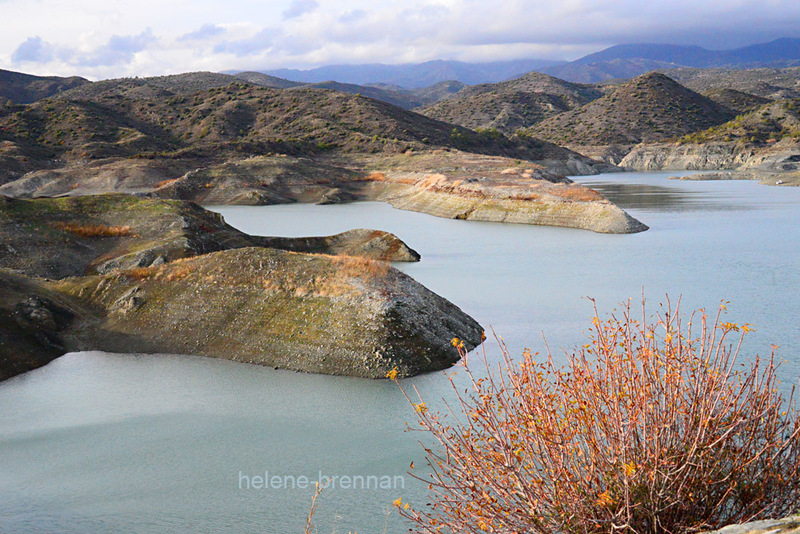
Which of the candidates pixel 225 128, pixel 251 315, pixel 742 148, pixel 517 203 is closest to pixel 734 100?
pixel 742 148

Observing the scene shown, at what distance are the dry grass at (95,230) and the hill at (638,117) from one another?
13863cm

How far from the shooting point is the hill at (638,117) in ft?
525

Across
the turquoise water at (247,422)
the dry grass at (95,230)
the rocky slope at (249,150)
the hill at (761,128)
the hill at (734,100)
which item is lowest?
the turquoise water at (247,422)

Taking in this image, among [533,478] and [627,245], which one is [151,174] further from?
[533,478]

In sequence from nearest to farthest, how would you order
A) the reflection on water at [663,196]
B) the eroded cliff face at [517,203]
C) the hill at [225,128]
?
1. the eroded cliff face at [517,203]
2. the reflection on water at [663,196]
3. the hill at [225,128]

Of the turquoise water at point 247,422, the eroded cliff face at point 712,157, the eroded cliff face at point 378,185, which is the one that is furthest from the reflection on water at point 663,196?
the turquoise water at point 247,422

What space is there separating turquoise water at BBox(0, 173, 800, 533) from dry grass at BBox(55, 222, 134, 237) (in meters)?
15.2

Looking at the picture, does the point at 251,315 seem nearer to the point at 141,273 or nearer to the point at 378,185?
the point at 141,273

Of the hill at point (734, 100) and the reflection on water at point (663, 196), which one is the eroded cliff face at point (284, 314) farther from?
the hill at point (734, 100)

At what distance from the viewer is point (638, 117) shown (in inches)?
6526

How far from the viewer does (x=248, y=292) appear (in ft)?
71.1

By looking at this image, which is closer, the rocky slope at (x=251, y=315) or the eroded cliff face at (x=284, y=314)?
the eroded cliff face at (x=284, y=314)

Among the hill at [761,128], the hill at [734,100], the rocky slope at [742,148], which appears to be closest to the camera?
the rocky slope at [742,148]

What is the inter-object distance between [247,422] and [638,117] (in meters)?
166
